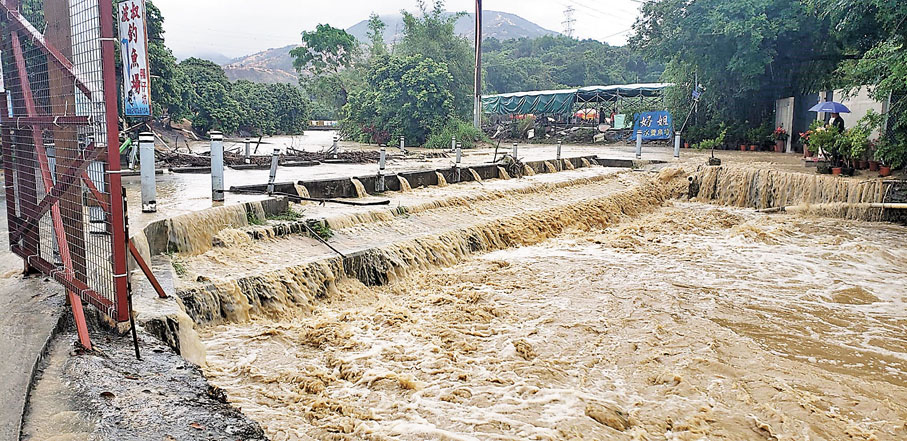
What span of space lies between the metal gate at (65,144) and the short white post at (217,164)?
2.83 meters

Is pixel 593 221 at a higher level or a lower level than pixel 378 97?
lower

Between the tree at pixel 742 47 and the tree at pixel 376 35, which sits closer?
the tree at pixel 742 47

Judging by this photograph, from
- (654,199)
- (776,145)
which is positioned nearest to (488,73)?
(776,145)

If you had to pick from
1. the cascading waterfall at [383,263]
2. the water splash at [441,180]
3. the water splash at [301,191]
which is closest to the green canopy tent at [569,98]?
the cascading waterfall at [383,263]

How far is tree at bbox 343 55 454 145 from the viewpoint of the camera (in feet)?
77.9

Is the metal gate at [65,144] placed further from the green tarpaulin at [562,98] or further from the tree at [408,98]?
the green tarpaulin at [562,98]

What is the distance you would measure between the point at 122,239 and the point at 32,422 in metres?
1.02

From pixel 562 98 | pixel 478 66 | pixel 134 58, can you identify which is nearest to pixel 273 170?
pixel 134 58

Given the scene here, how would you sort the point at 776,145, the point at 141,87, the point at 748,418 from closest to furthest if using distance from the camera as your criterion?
the point at 748,418, the point at 141,87, the point at 776,145

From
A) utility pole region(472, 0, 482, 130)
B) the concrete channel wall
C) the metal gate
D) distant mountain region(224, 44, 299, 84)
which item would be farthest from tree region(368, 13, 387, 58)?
distant mountain region(224, 44, 299, 84)

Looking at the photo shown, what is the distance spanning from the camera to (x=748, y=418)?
4398 millimetres

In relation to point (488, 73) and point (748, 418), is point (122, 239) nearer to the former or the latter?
point (748, 418)

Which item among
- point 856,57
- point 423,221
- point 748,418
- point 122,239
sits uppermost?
point 856,57

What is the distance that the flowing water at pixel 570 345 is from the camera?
14.0 feet
